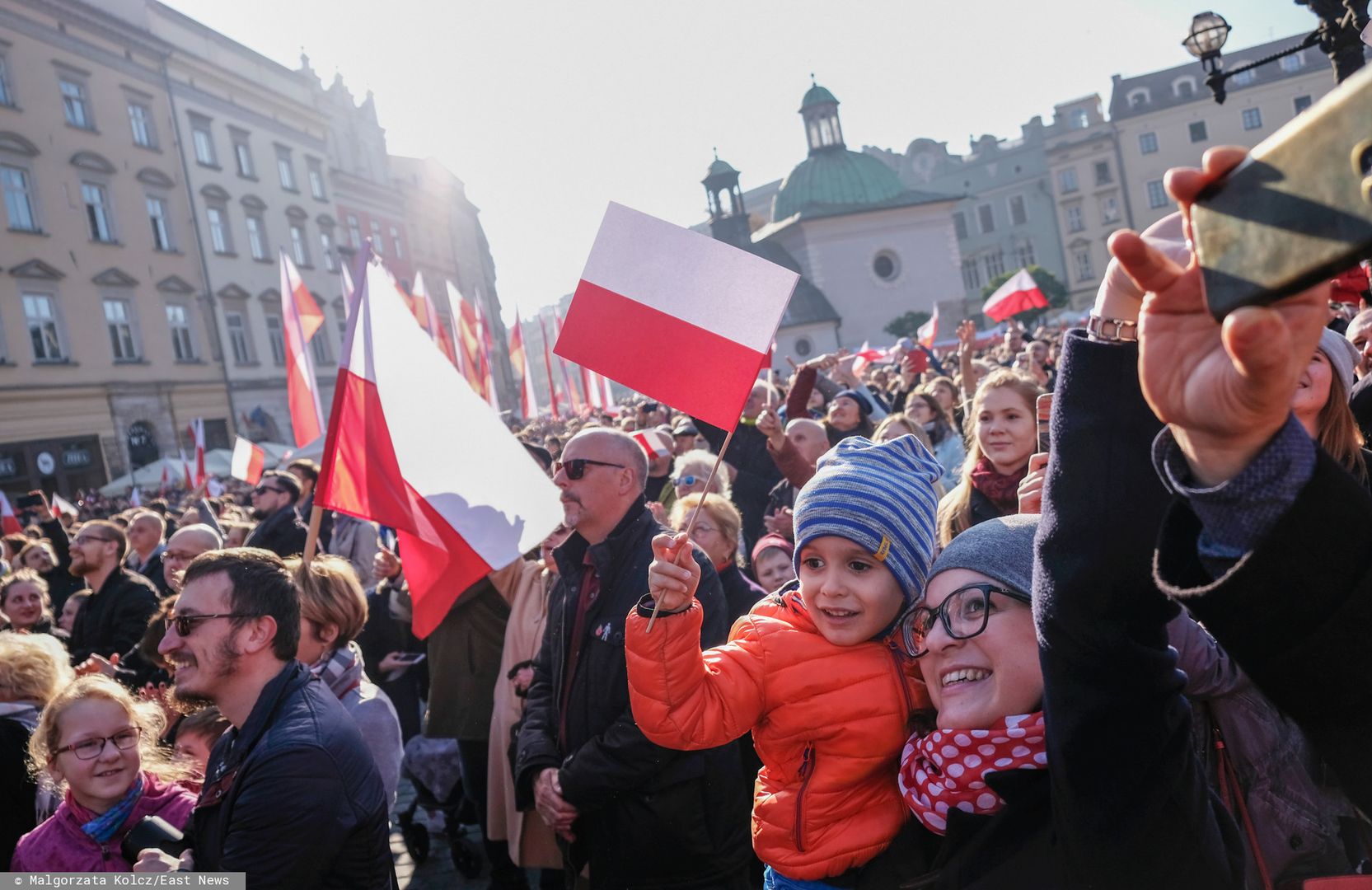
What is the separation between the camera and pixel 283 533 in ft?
21.2

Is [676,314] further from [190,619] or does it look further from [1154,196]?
[1154,196]

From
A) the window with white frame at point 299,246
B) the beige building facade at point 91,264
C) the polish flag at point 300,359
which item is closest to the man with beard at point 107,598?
the polish flag at point 300,359

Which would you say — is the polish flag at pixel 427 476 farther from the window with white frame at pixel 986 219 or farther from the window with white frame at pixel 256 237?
the window with white frame at pixel 986 219

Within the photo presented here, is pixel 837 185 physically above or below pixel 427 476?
above

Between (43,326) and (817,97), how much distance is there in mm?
38493

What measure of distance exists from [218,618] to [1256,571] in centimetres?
277

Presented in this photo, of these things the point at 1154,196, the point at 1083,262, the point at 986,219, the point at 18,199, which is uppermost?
the point at 986,219

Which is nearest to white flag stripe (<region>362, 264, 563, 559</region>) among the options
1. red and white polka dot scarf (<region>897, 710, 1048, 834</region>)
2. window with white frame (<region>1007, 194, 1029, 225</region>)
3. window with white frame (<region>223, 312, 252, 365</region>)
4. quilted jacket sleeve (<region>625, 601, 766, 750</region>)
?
quilted jacket sleeve (<region>625, 601, 766, 750</region>)

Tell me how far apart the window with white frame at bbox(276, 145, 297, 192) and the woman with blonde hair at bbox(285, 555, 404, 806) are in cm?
3705

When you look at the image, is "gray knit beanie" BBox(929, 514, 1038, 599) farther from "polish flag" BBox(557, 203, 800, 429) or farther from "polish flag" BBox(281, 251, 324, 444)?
"polish flag" BBox(281, 251, 324, 444)

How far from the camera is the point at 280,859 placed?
8.39ft

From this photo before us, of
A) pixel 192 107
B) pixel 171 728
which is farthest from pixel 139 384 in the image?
pixel 171 728

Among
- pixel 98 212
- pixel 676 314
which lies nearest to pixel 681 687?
pixel 676 314

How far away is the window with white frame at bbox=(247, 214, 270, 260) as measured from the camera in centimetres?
3491
